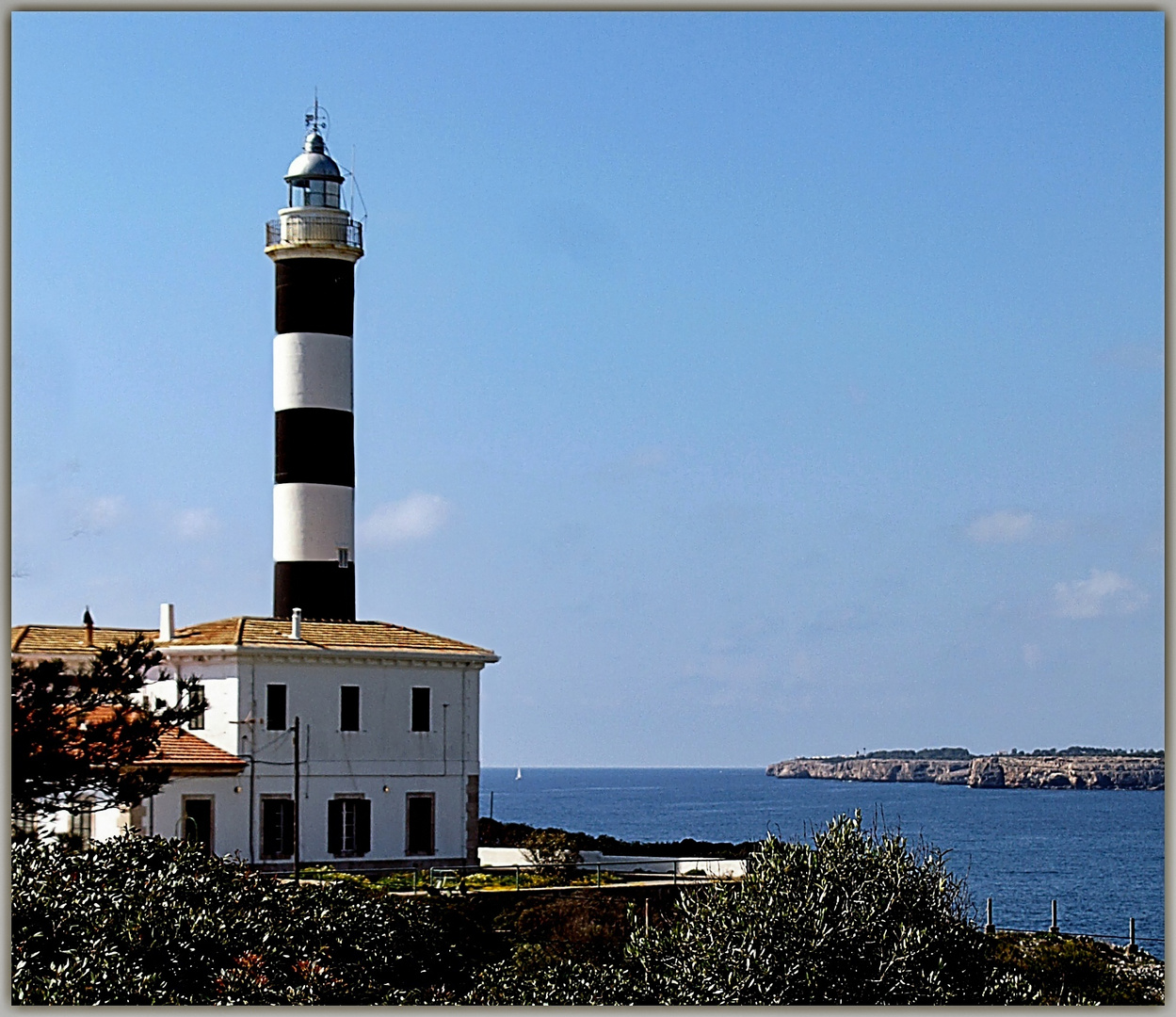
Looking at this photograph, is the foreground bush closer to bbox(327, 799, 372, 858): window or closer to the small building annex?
the small building annex

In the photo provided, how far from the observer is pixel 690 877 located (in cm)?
2142

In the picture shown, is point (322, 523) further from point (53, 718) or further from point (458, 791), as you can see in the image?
point (53, 718)

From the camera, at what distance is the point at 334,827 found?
22.8 metres

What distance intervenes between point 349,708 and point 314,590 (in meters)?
2.45

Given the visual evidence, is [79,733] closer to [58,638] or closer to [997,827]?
[58,638]

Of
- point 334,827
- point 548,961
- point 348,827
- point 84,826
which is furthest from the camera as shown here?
point 348,827

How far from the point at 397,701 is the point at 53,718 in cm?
895

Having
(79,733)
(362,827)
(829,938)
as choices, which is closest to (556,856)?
(362,827)

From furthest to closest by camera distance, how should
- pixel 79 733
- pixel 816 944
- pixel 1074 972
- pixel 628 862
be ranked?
pixel 628 862, pixel 1074 972, pixel 79 733, pixel 816 944

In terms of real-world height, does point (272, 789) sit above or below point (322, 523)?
below

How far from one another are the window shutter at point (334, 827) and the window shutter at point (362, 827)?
0.21 m

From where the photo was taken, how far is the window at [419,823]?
23.4 meters

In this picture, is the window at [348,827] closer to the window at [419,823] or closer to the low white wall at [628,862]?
the window at [419,823]

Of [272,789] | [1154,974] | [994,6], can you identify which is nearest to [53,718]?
[272,789]
